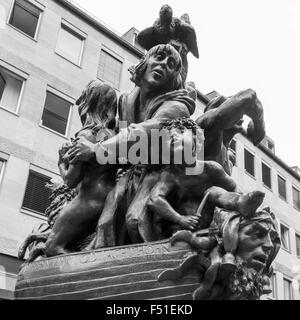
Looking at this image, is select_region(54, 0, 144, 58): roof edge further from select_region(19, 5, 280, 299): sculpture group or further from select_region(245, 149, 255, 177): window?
select_region(19, 5, 280, 299): sculpture group

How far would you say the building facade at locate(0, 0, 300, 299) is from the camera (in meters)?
12.6

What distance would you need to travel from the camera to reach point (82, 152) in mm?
3023

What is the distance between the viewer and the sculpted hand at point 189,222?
101 inches

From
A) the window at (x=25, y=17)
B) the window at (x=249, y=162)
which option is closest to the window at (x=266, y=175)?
the window at (x=249, y=162)

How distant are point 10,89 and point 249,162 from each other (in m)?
14.2

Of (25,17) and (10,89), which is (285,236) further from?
(25,17)

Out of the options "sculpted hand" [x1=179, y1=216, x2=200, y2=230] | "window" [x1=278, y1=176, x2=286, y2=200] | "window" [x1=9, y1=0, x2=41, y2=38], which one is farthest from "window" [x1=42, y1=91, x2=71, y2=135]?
"window" [x1=278, y1=176, x2=286, y2=200]

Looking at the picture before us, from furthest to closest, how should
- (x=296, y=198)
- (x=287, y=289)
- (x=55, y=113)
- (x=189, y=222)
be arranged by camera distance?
(x=296, y=198) → (x=287, y=289) → (x=55, y=113) → (x=189, y=222)

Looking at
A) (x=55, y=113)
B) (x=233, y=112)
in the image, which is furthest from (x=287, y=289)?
(x=233, y=112)

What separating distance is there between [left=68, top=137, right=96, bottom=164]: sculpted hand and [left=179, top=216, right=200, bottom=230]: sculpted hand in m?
0.80

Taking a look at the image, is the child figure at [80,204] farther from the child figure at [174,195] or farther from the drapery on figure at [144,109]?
the child figure at [174,195]

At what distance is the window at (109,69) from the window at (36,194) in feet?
17.2
